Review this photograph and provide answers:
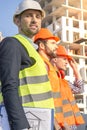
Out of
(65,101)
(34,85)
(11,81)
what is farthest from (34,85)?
(65,101)

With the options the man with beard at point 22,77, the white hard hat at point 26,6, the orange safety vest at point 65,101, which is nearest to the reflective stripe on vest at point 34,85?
the man with beard at point 22,77

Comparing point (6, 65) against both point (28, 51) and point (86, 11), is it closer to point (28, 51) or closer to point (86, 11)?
point (28, 51)

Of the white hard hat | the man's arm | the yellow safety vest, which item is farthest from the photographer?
the white hard hat

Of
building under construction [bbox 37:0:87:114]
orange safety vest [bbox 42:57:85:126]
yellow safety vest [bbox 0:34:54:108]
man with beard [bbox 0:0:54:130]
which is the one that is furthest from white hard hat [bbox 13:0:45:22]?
building under construction [bbox 37:0:87:114]

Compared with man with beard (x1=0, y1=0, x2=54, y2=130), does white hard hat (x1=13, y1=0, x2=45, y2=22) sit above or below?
above

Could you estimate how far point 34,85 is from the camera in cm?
290

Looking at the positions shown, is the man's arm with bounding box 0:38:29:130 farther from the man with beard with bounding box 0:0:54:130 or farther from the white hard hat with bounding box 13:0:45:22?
the white hard hat with bounding box 13:0:45:22

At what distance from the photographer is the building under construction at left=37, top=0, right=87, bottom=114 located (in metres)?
58.5

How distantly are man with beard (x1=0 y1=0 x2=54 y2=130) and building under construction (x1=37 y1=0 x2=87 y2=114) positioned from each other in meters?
52.2

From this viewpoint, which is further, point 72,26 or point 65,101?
point 72,26

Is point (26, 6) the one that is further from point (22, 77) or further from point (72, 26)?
point (72, 26)

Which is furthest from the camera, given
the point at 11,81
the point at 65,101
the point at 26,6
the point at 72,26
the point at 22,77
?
the point at 72,26

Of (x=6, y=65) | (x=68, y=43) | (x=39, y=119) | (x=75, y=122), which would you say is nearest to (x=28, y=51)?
(x=6, y=65)

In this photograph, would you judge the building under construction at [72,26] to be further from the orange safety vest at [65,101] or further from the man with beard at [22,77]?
the man with beard at [22,77]
